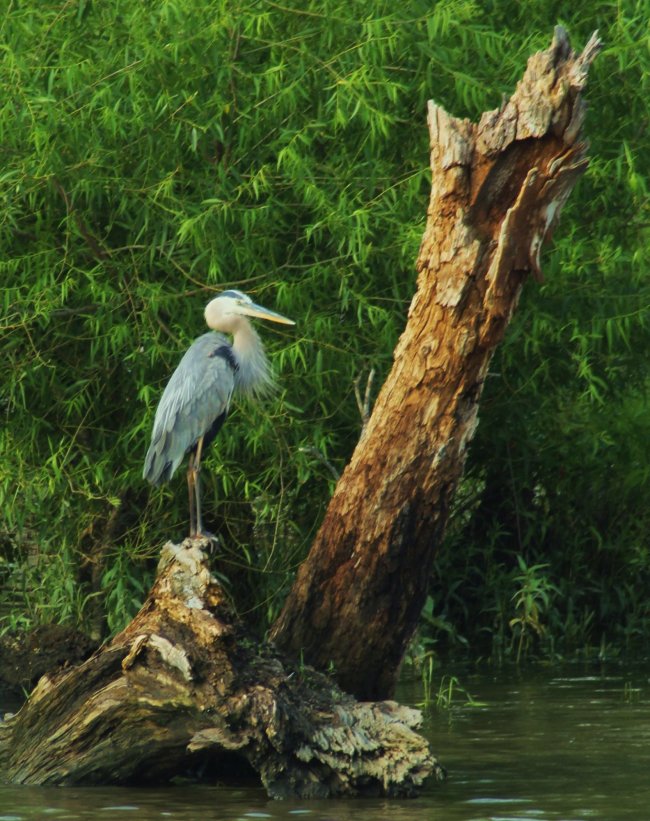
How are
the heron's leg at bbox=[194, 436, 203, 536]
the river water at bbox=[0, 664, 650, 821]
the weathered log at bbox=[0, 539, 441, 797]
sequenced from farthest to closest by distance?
the heron's leg at bbox=[194, 436, 203, 536] < the weathered log at bbox=[0, 539, 441, 797] < the river water at bbox=[0, 664, 650, 821]

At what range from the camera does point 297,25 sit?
30.7 feet

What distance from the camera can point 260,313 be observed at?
29.0 feet

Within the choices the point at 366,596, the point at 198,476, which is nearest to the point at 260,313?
the point at 198,476

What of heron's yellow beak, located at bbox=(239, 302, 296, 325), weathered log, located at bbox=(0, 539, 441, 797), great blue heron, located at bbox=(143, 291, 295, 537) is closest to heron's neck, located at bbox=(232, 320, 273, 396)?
great blue heron, located at bbox=(143, 291, 295, 537)

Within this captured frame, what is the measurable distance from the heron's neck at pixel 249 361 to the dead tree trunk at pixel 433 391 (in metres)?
1.59

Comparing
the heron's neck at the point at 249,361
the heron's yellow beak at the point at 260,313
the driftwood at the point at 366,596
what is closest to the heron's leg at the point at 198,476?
the heron's neck at the point at 249,361

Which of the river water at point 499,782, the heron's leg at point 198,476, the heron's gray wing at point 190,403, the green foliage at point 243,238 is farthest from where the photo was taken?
the green foliage at point 243,238

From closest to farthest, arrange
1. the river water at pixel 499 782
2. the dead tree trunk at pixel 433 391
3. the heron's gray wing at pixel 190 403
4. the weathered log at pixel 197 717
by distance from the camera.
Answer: the river water at pixel 499 782 → the weathered log at pixel 197 717 → the dead tree trunk at pixel 433 391 → the heron's gray wing at pixel 190 403

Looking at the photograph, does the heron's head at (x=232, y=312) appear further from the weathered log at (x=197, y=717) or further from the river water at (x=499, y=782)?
the river water at (x=499, y=782)

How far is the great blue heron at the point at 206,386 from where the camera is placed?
8.64 m

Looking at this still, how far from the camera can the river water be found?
6.45m

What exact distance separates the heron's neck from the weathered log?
83.5 inches

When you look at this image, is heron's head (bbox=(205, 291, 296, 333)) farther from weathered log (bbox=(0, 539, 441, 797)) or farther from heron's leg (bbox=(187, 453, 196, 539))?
weathered log (bbox=(0, 539, 441, 797))

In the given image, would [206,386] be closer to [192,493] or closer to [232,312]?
[232,312]
